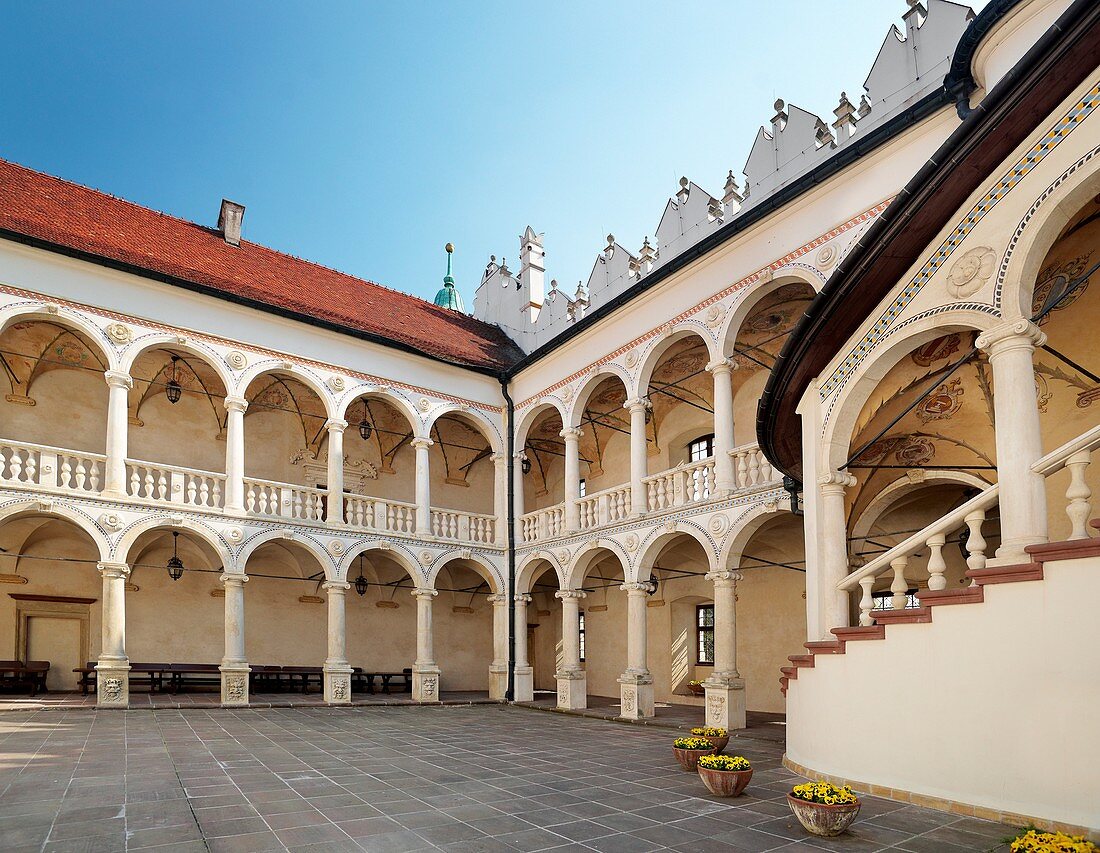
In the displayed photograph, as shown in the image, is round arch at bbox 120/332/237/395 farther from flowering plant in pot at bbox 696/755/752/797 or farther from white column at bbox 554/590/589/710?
flowering plant in pot at bbox 696/755/752/797

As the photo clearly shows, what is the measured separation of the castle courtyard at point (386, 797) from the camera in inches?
229

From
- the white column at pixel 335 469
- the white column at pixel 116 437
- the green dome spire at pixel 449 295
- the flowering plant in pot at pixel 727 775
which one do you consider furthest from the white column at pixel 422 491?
the green dome spire at pixel 449 295

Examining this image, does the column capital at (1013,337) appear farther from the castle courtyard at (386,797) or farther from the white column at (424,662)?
the white column at (424,662)

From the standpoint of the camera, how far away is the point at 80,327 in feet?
48.2

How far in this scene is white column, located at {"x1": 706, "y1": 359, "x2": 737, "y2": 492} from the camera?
14023 mm

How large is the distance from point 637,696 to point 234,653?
303 inches

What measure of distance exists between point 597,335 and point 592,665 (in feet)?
30.2

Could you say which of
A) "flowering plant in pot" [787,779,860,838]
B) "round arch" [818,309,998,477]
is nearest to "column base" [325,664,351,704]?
"round arch" [818,309,998,477]

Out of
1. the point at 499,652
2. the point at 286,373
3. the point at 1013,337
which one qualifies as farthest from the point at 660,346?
the point at 1013,337

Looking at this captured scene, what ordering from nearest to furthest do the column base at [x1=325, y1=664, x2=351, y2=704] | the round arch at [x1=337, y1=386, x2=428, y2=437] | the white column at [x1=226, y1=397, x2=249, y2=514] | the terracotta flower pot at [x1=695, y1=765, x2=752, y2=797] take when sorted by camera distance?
1. the terracotta flower pot at [x1=695, y1=765, x2=752, y2=797]
2. the white column at [x1=226, y1=397, x2=249, y2=514]
3. the column base at [x1=325, y1=664, x2=351, y2=704]
4. the round arch at [x1=337, y1=386, x2=428, y2=437]

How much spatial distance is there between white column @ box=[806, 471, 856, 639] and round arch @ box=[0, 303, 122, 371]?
1275cm

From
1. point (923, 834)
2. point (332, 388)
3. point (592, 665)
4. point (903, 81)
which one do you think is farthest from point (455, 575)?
point (923, 834)

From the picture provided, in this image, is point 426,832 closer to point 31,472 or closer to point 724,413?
point 724,413

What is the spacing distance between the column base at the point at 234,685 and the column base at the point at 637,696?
23.2ft
